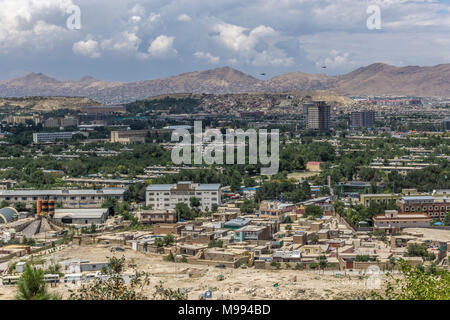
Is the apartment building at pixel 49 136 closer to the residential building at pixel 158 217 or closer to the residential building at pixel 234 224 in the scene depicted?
the residential building at pixel 158 217

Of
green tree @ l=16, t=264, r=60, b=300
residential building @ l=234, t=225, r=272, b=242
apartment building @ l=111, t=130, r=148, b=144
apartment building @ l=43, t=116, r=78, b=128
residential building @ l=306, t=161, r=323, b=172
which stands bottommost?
residential building @ l=234, t=225, r=272, b=242

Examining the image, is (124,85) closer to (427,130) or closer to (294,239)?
(427,130)

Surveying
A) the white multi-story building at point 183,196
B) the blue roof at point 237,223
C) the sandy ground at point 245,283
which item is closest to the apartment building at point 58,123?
the white multi-story building at point 183,196

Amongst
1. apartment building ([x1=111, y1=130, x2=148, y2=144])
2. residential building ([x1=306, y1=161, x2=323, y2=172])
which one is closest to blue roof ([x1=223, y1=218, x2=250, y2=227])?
residential building ([x1=306, y1=161, x2=323, y2=172])

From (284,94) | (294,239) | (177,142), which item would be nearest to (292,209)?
(294,239)

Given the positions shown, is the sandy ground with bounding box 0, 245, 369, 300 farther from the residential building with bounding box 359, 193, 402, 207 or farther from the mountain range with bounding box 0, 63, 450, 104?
the mountain range with bounding box 0, 63, 450, 104

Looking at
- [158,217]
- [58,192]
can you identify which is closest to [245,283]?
[158,217]
